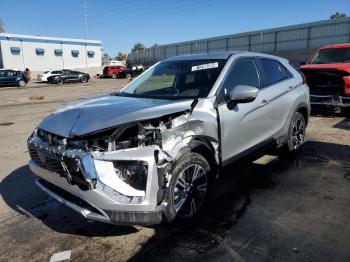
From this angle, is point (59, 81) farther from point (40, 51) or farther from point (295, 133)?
point (295, 133)

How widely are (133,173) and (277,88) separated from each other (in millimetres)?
3094

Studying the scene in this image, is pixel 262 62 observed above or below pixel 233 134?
above

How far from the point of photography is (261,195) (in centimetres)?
457

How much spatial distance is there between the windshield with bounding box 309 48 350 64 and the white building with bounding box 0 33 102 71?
4768 cm

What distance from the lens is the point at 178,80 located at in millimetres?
4859

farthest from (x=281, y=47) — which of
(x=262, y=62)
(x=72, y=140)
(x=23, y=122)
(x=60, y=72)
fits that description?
(x=72, y=140)

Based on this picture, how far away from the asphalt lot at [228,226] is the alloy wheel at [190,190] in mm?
172

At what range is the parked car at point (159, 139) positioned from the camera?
124 inches

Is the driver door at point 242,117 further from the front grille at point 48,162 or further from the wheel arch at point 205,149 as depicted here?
the front grille at point 48,162

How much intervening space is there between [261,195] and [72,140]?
8.34ft

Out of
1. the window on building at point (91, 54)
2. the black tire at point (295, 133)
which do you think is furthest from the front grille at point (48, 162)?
the window on building at point (91, 54)

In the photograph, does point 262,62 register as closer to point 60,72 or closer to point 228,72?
point 228,72

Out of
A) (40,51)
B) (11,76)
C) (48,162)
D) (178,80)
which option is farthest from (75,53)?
(48,162)

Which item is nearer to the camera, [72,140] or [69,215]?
[72,140]
